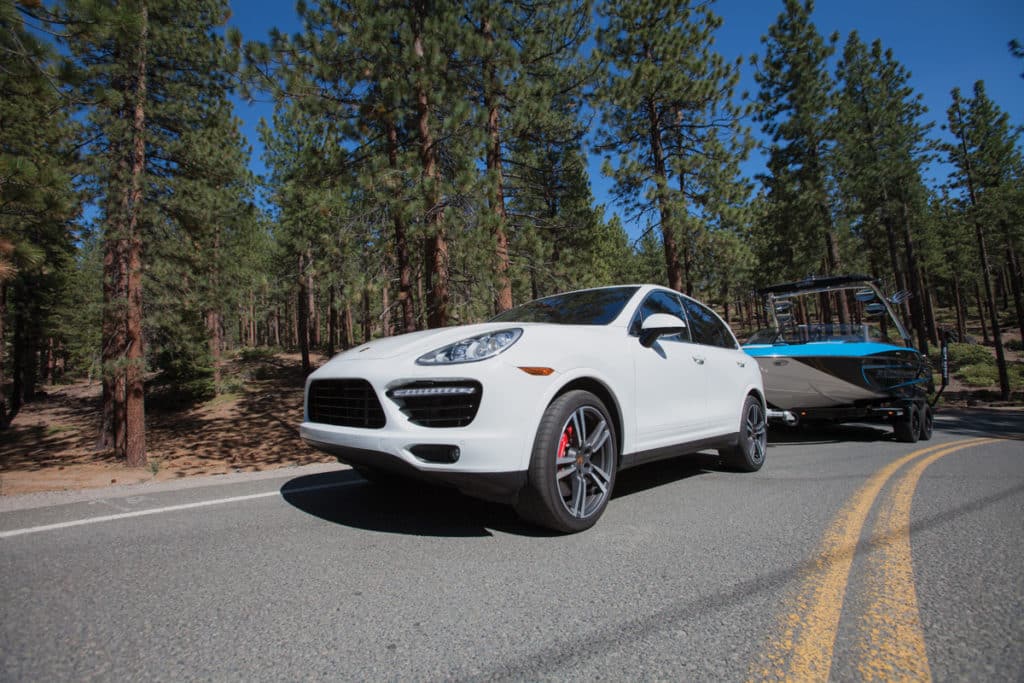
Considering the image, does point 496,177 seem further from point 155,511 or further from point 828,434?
point 828,434

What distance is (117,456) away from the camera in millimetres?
12266

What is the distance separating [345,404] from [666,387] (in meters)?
2.37

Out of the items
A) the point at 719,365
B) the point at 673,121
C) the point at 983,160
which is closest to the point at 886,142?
the point at 983,160

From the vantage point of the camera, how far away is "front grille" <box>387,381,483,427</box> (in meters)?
2.72

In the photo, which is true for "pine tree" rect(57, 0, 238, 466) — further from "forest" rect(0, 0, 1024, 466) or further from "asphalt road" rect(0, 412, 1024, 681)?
"asphalt road" rect(0, 412, 1024, 681)

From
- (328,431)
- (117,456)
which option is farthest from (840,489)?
Answer: (117,456)

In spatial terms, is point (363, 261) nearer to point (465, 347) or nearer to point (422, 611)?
point (465, 347)

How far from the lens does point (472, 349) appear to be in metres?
2.95

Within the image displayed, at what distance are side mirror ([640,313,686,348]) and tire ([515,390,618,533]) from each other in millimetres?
Answer: 740

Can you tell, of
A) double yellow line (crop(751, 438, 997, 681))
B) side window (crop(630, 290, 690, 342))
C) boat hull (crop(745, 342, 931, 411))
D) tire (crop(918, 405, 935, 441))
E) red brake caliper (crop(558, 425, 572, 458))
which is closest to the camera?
double yellow line (crop(751, 438, 997, 681))

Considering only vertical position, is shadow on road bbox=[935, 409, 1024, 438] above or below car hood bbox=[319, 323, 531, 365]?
below

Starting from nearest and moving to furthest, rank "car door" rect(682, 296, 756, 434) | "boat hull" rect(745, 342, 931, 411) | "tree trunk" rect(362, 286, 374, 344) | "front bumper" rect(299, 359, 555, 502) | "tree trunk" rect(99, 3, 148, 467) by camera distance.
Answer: "front bumper" rect(299, 359, 555, 502), "car door" rect(682, 296, 756, 434), "boat hull" rect(745, 342, 931, 411), "tree trunk" rect(362, 286, 374, 344), "tree trunk" rect(99, 3, 148, 467)

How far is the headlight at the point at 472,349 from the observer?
9.43 feet

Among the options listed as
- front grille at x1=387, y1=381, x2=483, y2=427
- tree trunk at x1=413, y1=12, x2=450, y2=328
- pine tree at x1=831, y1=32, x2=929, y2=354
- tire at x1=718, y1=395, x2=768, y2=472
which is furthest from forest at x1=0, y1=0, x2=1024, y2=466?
pine tree at x1=831, y1=32, x2=929, y2=354
